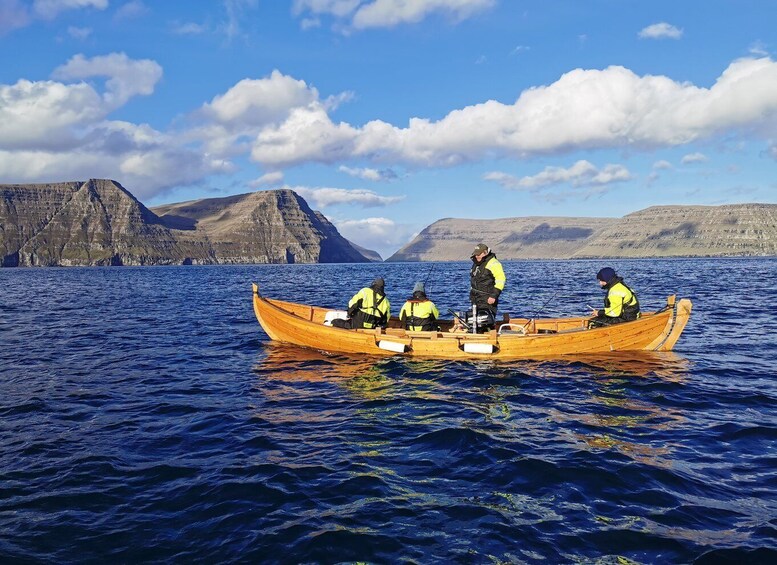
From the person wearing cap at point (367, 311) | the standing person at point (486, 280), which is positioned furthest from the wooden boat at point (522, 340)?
the standing person at point (486, 280)

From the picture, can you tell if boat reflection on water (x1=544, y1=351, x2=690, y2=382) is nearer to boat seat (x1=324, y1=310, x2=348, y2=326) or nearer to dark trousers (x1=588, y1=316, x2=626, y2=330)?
dark trousers (x1=588, y1=316, x2=626, y2=330)

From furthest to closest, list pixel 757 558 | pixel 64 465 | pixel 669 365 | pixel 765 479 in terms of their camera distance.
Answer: pixel 669 365 → pixel 64 465 → pixel 765 479 → pixel 757 558

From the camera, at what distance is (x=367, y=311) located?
18.0m

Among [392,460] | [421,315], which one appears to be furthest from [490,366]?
[392,460]

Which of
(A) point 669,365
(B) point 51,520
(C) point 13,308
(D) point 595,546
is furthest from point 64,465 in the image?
(C) point 13,308

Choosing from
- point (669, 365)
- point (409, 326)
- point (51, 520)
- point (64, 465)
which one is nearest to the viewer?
point (51, 520)

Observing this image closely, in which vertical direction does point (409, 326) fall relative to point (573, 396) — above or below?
above

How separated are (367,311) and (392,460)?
979 centimetres

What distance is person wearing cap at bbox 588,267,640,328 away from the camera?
53.4 ft

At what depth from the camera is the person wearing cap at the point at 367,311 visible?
1795cm

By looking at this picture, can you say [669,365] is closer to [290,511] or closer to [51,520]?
[290,511]

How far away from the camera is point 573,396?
12.2m

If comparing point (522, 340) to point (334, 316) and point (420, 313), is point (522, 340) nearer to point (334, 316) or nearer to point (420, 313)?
point (420, 313)

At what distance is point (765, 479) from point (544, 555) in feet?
14.9
